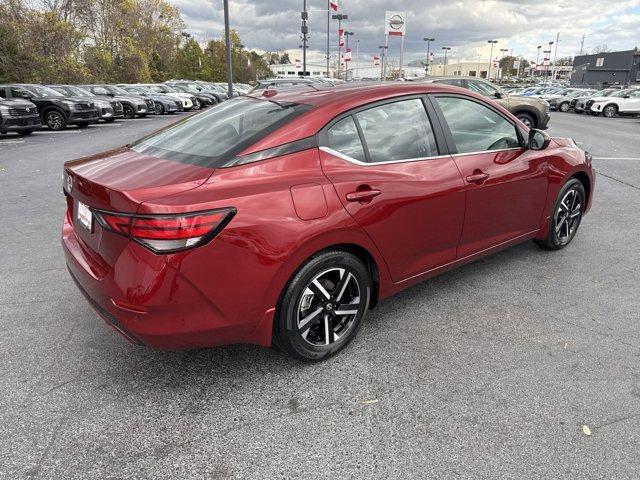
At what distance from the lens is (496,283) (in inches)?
161

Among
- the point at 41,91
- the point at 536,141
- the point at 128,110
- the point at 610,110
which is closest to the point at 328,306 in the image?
the point at 536,141

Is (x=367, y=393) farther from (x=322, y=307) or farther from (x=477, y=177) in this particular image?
(x=477, y=177)

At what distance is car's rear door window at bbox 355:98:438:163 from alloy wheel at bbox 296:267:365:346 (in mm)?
774

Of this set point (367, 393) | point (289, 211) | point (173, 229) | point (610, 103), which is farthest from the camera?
point (610, 103)

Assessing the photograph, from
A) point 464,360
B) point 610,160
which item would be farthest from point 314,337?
point 610,160

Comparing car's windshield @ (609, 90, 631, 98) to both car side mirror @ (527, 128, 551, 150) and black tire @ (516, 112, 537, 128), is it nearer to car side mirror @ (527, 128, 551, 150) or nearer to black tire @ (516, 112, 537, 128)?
black tire @ (516, 112, 537, 128)

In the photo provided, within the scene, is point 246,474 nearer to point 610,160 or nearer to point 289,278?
point 289,278

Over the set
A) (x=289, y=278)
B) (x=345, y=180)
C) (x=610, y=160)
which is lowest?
(x=610, y=160)

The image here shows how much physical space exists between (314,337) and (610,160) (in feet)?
33.8

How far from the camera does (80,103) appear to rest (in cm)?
1680

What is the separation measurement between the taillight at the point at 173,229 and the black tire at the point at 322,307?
59 centimetres

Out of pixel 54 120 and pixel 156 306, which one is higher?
pixel 156 306

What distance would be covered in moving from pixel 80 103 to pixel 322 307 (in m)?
17.1

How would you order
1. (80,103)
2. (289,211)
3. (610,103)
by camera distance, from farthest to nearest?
(610,103), (80,103), (289,211)
